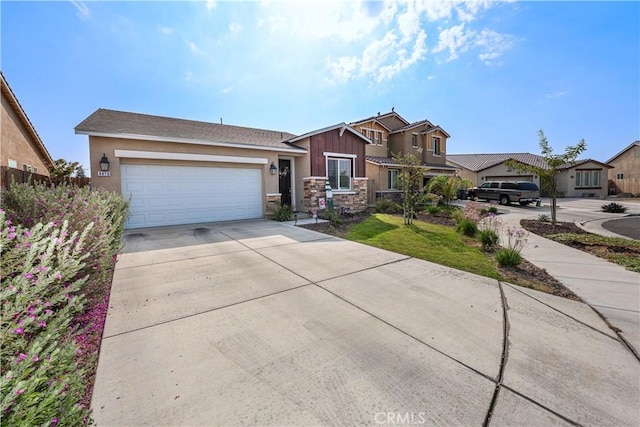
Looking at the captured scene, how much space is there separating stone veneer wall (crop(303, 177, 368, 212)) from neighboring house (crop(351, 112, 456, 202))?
11.4 feet

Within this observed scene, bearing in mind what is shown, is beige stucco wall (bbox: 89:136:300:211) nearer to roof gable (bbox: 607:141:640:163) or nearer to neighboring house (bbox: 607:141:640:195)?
neighboring house (bbox: 607:141:640:195)

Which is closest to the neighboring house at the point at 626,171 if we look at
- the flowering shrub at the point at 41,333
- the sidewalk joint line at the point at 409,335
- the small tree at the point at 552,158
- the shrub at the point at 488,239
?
the small tree at the point at 552,158

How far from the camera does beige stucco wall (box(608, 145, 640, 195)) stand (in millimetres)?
28297

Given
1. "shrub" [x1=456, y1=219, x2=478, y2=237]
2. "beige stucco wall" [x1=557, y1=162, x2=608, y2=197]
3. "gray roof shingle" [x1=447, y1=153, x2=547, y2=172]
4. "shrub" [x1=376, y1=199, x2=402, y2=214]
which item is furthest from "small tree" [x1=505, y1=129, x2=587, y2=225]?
"beige stucco wall" [x1=557, y1=162, x2=608, y2=197]

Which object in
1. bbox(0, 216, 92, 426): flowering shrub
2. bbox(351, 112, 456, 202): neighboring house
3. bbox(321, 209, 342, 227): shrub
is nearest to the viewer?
bbox(0, 216, 92, 426): flowering shrub

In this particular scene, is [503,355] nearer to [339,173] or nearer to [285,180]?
[285,180]

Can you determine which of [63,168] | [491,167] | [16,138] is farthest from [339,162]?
[491,167]

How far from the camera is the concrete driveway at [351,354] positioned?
6.67 feet

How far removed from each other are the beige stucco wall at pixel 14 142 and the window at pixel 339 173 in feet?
36.9

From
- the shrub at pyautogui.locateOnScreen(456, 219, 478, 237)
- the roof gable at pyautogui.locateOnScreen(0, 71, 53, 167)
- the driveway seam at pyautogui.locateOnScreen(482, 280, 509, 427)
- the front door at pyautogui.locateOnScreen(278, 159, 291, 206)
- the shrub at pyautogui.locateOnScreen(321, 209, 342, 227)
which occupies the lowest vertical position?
the driveway seam at pyautogui.locateOnScreen(482, 280, 509, 427)

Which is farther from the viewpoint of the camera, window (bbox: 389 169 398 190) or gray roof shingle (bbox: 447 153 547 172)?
gray roof shingle (bbox: 447 153 547 172)

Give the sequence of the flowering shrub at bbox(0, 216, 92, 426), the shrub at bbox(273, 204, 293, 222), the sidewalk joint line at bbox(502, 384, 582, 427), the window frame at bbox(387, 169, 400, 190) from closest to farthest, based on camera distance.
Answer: the flowering shrub at bbox(0, 216, 92, 426), the sidewalk joint line at bbox(502, 384, 582, 427), the shrub at bbox(273, 204, 293, 222), the window frame at bbox(387, 169, 400, 190)

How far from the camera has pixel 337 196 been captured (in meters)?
13.4

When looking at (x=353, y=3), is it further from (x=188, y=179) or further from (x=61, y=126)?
(x=61, y=126)
